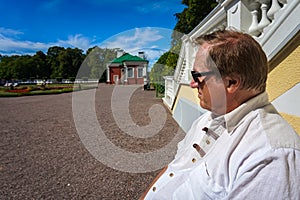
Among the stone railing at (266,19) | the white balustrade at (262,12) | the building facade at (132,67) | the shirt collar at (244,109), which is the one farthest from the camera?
the building facade at (132,67)

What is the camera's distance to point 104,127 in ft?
20.9

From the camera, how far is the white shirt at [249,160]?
74 cm

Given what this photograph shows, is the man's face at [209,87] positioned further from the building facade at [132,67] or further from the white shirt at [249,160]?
the building facade at [132,67]

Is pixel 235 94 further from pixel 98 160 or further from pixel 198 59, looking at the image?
pixel 98 160

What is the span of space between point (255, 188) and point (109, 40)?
7.05 ft

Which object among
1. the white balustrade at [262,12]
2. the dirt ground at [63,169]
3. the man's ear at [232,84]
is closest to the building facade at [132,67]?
the white balustrade at [262,12]

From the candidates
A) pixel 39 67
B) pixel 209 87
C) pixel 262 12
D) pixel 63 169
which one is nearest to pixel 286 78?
pixel 262 12

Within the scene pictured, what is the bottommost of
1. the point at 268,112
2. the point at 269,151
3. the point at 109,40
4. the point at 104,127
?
the point at 104,127

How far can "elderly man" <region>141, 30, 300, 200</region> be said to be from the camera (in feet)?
2.48

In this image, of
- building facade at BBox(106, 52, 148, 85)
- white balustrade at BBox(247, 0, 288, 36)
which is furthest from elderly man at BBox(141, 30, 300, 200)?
building facade at BBox(106, 52, 148, 85)

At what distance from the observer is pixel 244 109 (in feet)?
3.30

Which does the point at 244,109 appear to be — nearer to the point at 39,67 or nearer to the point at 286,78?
the point at 286,78

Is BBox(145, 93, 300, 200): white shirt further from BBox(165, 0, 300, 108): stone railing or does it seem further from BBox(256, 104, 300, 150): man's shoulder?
BBox(165, 0, 300, 108): stone railing

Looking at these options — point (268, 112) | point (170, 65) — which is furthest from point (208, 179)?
point (170, 65)
